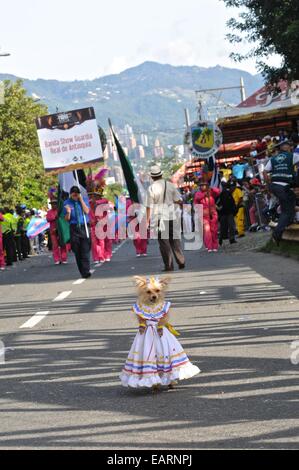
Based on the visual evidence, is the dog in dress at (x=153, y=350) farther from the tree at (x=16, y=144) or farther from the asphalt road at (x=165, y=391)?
the tree at (x=16, y=144)

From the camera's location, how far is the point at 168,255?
21.7 metres

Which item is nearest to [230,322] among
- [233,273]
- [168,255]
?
[233,273]

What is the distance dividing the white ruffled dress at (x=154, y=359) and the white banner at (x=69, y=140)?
2011 centimetres

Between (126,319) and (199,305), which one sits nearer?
(126,319)

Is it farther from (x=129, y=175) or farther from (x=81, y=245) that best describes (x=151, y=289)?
(x=129, y=175)

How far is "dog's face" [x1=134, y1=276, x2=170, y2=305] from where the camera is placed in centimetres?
841

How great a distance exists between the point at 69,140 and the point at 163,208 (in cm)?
869

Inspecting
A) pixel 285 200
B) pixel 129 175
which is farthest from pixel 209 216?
pixel 285 200

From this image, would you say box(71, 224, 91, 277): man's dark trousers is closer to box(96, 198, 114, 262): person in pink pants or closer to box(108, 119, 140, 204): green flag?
box(108, 119, 140, 204): green flag

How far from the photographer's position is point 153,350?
8.38 m

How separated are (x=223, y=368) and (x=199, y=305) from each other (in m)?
5.46

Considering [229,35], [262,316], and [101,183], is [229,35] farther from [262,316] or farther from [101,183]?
[262,316]

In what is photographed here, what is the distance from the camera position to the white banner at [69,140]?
28.7 meters

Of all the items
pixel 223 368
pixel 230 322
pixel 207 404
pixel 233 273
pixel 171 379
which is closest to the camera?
pixel 207 404
